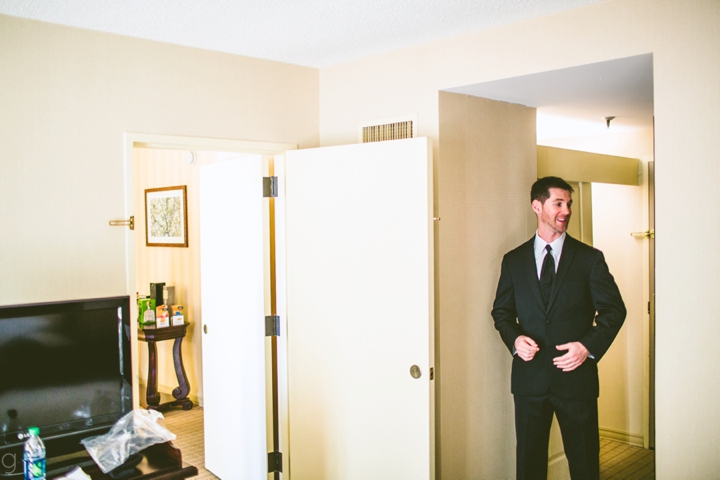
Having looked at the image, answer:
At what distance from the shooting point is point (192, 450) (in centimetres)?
410

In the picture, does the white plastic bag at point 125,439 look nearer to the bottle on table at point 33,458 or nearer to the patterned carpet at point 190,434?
the bottle on table at point 33,458

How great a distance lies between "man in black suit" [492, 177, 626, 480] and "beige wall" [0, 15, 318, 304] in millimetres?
1734

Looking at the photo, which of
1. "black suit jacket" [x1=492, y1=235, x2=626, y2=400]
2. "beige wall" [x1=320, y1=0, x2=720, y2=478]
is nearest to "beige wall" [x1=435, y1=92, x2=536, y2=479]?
"black suit jacket" [x1=492, y1=235, x2=626, y2=400]

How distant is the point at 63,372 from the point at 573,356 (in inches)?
85.5

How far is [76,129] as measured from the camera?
2590 mm

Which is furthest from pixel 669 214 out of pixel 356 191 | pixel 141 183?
pixel 141 183

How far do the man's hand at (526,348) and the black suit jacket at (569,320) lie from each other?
0.13 ft

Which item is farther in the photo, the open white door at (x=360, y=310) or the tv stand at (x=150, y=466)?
the open white door at (x=360, y=310)

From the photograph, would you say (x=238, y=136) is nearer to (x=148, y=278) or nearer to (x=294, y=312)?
(x=294, y=312)

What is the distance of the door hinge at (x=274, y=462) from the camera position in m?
3.24

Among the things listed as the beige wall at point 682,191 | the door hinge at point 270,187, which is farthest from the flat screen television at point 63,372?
the beige wall at point 682,191

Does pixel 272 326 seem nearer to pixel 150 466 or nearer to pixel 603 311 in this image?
pixel 150 466

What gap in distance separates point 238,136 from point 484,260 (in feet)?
4.80

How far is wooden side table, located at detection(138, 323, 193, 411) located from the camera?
15.9 feet
